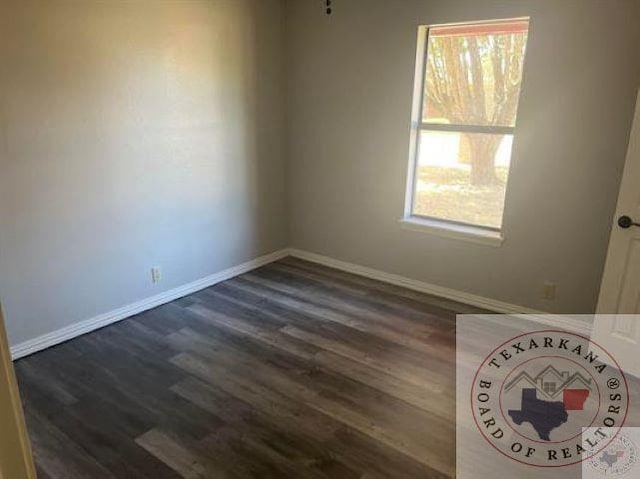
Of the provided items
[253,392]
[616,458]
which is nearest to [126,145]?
[253,392]

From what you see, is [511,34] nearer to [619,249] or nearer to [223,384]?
[619,249]

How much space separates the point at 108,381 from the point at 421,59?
3184mm

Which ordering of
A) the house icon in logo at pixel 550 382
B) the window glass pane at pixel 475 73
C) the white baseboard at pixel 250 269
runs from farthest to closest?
the window glass pane at pixel 475 73 < the white baseboard at pixel 250 269 < the house icon in logo at pixel 550 382

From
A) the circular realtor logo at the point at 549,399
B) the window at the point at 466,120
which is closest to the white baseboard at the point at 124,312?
the window at the point at 466,120

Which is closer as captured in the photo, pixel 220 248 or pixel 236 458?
pixel 236 458

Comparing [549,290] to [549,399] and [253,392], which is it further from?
[253,392]

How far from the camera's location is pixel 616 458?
216 cm

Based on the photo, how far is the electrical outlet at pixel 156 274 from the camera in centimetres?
364

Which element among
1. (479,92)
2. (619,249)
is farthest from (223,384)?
(479,92)

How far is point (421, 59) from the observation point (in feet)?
12.0

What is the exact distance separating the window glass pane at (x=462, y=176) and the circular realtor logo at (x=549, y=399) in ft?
3.43

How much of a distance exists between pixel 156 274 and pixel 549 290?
118 inches

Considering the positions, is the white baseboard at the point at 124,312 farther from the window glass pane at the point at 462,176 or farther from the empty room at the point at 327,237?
the window glass pane at the point at 462,176

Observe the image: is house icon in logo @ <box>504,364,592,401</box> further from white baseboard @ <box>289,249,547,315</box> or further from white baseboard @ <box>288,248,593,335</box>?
white baseboard @ <box>289,249,547,315</box>
